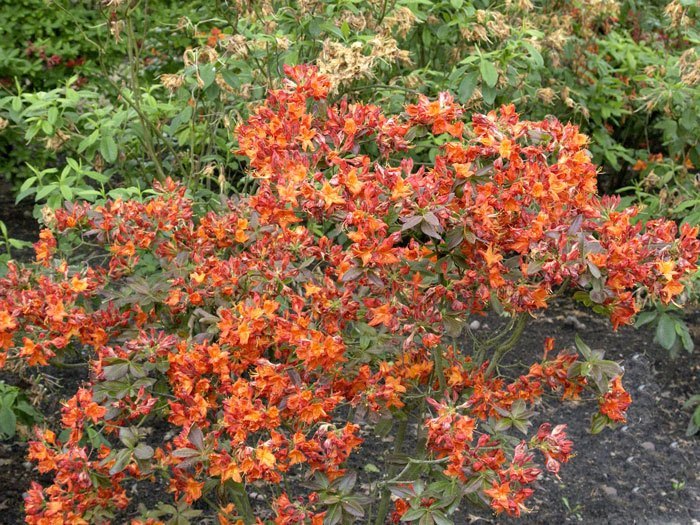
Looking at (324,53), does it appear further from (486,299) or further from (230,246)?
(486,299)

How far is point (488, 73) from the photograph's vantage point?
3.29 m

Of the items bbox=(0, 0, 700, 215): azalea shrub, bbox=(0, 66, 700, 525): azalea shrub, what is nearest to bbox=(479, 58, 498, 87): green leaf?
bbox=(0, 0, 700, 215): azalea shrub

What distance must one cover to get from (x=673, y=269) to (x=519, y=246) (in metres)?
0.34

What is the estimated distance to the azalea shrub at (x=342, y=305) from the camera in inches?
79.5

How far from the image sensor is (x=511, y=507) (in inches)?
79.9

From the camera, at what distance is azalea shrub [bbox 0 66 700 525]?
2.02 meters

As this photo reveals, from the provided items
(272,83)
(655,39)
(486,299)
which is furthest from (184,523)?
(655,39)

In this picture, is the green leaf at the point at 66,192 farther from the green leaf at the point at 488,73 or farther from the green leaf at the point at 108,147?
the green leaf at the point at 488,73

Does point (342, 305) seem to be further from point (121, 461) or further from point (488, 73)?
point (488, 73)

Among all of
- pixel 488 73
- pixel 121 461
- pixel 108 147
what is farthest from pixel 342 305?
pixel 108 147


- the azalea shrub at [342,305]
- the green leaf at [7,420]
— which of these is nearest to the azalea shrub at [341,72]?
the azalea shrub at [342,305]

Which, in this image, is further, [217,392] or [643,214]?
[643,214]

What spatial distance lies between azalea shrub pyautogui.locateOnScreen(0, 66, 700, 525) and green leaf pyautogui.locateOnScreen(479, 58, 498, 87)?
39.8 inches

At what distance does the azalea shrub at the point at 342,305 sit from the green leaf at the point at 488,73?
1011 mm
